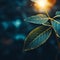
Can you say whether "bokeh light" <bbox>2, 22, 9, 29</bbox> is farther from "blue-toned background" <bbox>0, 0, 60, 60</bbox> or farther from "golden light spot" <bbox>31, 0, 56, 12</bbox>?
"golden light spot" <bbox>31, 0, 56, 12</bbox>

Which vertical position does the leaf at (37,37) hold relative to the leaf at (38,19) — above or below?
below

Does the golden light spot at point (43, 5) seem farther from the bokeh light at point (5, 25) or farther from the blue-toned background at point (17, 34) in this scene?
the bokeh light at point (5, 25)

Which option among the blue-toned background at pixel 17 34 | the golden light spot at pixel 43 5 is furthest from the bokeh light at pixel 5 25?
the golden light spot at pixel 43 5

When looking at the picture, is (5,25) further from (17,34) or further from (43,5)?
(43,5)

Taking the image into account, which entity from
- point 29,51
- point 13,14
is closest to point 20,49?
point 29,51

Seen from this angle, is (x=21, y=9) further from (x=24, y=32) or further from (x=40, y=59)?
(x=40, y=59)
